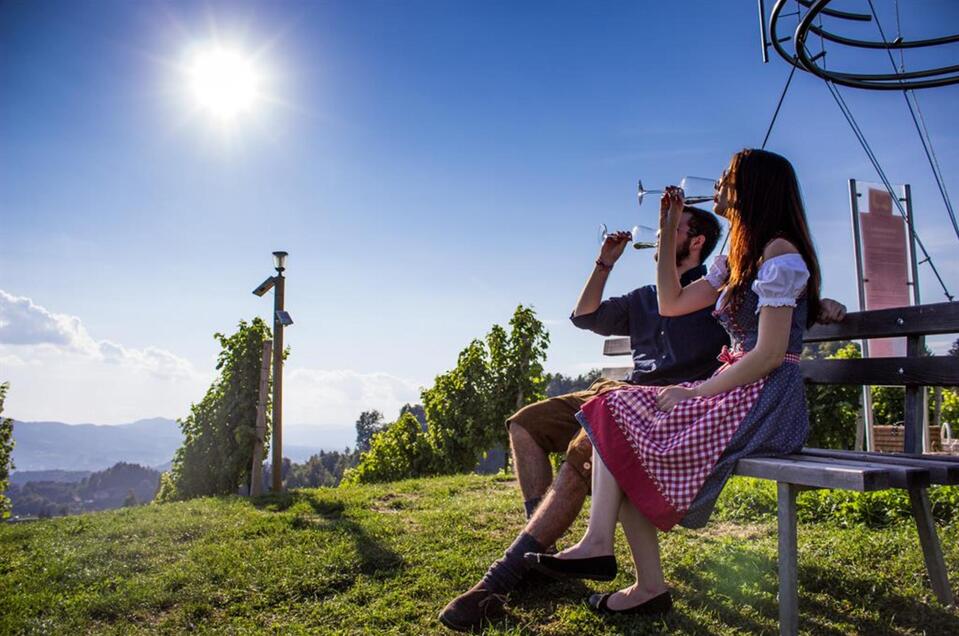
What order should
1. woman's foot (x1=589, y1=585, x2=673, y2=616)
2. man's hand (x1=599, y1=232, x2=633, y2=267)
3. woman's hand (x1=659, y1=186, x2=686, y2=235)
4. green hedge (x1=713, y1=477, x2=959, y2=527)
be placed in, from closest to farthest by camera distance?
1. woman's foot (x1=589, y1=585, x2=673, y2=616)
2. woman's hand (x1=659, y1=186, x2=686, y2=235)
3. man's hand (x1=599, y1=232, x2=633, y2=267)
4. green hedge (x1=713, y1=477, x2=959, y2=527)

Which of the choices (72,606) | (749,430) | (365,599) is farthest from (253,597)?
(749,430)

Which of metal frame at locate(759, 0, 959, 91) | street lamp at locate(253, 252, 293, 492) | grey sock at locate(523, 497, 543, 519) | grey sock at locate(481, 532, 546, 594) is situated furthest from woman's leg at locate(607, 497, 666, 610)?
street lamp at locate(253, 252, 293, 492)

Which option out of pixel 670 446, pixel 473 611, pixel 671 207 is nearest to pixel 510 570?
pixel 473 611

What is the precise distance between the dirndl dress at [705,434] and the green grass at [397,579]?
1.67ft

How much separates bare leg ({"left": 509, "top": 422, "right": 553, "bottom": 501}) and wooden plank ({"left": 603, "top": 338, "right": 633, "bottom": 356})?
127 cm

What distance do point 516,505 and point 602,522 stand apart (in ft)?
9.04

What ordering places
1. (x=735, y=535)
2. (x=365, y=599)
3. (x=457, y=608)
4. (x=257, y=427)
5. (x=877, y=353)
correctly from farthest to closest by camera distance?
(x=257, y=427) < (x=877, y=353) < (x=735, y=535) < (x=365, y=599) < (x=457, y=608)

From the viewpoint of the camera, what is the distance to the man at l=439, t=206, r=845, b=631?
8.11 feet

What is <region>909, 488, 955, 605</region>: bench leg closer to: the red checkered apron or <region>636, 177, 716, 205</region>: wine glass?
the red checkered apron

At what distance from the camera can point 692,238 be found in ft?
11.0

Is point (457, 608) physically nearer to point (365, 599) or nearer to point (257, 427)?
point (365, 599)

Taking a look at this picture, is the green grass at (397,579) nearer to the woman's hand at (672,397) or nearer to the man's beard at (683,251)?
the woman's hand at (672,397)

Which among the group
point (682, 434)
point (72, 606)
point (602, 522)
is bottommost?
point (72, 606)

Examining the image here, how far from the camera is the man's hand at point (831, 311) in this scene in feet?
8.78
